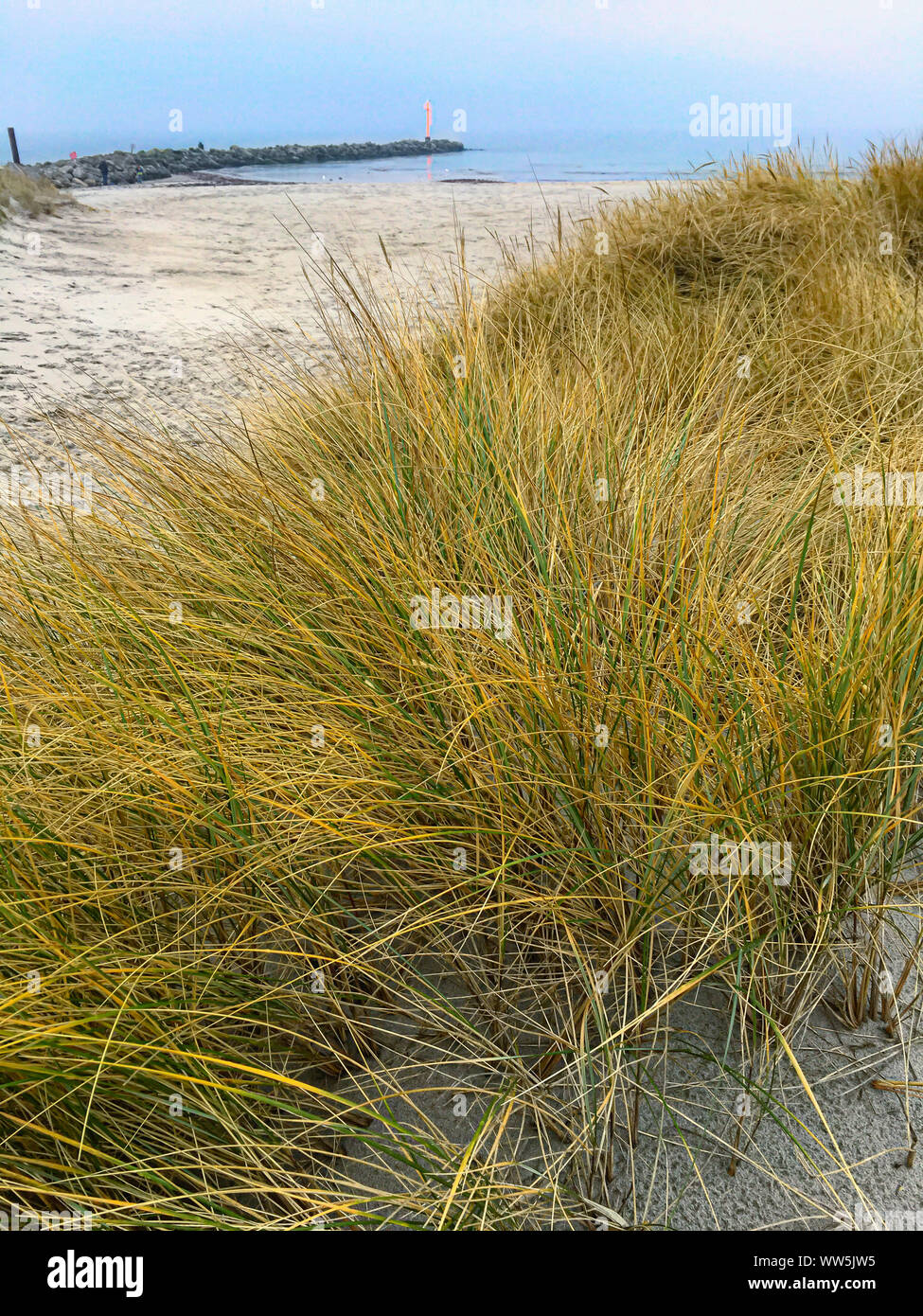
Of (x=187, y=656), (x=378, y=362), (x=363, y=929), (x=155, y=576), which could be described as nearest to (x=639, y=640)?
(x=363, y=929)

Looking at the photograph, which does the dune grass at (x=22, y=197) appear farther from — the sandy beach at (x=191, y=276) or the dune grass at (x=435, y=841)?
the dune grass at (x=435, y=841)

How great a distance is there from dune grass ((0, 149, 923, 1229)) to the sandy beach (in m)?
0.99

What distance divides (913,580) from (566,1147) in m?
1.13

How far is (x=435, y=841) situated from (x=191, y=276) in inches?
277

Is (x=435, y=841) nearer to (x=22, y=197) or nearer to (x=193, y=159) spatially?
(x=22, y=197)

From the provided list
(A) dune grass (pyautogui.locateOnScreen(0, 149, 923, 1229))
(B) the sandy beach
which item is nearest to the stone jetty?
(B) the sandy beach

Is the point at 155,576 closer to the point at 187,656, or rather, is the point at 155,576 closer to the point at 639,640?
the point at 187,656

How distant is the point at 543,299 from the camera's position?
4027 mm

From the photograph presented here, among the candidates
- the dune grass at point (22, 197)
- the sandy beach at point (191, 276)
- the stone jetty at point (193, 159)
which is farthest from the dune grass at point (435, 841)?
the stone jetty at point (193, 159)

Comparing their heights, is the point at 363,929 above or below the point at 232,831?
below

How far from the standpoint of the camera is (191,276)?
23.6 feet

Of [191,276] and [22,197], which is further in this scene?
[22,197]

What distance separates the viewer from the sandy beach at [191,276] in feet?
14.7

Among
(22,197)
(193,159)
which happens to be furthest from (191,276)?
(193,159)
